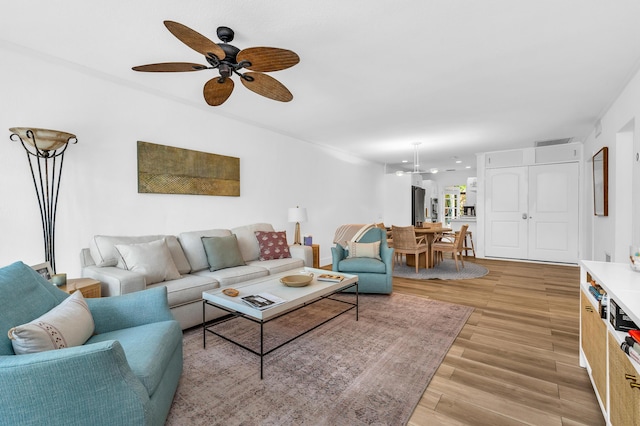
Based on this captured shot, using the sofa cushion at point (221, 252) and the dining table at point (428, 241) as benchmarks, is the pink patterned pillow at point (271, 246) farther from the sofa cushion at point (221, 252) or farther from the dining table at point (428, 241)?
the dining table at point (428, 241)

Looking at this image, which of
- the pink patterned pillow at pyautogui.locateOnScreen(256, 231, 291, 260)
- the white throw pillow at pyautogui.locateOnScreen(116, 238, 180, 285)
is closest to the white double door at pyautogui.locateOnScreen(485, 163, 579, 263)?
the pink patterned pillow at pyautogui.locateOnScreen(256, 231, 291, 260)

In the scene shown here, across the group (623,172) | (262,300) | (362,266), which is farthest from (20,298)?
(623,172)

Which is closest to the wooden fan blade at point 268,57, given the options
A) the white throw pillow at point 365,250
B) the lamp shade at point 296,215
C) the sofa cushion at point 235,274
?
the sofa cushion at point 235,274

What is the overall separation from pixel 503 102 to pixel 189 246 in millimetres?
4124

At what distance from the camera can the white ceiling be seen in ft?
6.59

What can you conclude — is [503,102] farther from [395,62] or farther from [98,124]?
[98,124]

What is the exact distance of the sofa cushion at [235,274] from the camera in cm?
312

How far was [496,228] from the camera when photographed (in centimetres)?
677

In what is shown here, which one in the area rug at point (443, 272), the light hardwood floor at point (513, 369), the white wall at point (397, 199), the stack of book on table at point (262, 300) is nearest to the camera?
the light hardwood floor at point (513, 369)

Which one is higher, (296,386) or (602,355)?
(602,355)

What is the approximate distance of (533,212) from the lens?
6.37 m

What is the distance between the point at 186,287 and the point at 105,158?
1597mm

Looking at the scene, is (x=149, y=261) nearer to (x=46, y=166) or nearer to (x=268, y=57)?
(x=46, y=166)

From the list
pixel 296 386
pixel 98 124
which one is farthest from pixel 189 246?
pixel 296 386
